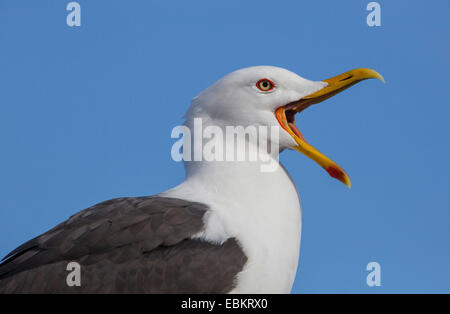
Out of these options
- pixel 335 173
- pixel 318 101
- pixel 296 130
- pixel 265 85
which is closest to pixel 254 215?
pixel 335 173

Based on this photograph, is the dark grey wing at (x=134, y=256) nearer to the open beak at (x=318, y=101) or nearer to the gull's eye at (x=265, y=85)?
the open beak at (x=318, y=101)

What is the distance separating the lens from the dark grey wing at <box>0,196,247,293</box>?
15.9ft

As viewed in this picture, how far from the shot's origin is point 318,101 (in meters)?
6.05

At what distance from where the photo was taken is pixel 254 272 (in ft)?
16.1

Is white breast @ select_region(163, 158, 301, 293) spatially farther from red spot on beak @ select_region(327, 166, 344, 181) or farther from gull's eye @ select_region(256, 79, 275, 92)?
gull's eye @ select_region(256, 79, 275, 92)

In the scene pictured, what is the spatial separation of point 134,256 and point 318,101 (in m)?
2.33

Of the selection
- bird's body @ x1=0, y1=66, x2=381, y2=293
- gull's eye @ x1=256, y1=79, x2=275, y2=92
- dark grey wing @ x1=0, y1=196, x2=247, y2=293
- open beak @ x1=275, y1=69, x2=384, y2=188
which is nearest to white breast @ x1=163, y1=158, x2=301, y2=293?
bird's body @ x1=0, y1=66, x2=381, y2=293

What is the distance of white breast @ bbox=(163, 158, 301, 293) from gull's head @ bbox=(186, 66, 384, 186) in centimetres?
38

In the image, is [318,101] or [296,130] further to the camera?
[318,101]

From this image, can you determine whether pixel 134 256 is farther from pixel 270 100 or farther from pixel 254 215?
pixel 270 100
